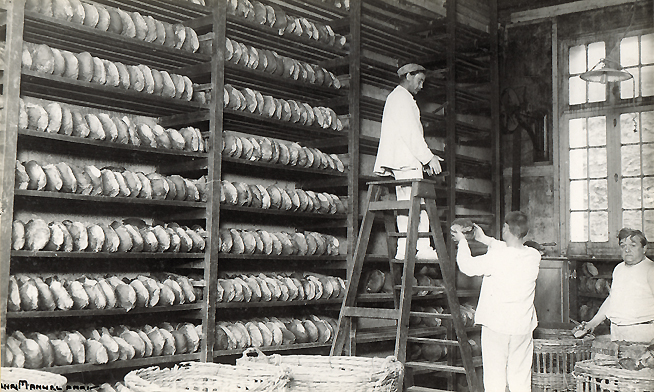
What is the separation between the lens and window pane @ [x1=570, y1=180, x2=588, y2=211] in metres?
8.09

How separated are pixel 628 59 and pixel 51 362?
6.71 meters

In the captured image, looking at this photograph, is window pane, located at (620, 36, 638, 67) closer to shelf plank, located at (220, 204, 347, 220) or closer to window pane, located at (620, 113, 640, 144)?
window pane, located at (620, 113, 640, 144)

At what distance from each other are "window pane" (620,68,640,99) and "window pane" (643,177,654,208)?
0.97 m

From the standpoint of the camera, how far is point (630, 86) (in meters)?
7.89

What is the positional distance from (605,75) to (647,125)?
2.32 feet

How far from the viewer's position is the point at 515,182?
27.8 ft

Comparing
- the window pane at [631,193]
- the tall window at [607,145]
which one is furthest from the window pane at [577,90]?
the window pane at [631,193]

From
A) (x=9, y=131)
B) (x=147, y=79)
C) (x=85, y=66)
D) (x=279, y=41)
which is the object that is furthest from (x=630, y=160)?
(x=9, y=131)

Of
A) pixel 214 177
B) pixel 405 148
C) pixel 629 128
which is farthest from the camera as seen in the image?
pixel 629 128

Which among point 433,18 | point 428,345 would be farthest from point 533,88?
point 428,345

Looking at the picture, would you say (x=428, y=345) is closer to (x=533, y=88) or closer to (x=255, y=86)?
(x=255, y=86)

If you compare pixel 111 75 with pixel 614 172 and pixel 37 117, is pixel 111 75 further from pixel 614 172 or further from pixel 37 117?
pixel 614 172

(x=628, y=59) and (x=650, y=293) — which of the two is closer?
(x=650, y=293)

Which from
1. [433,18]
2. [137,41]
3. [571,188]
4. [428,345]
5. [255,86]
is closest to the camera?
[137,41]
